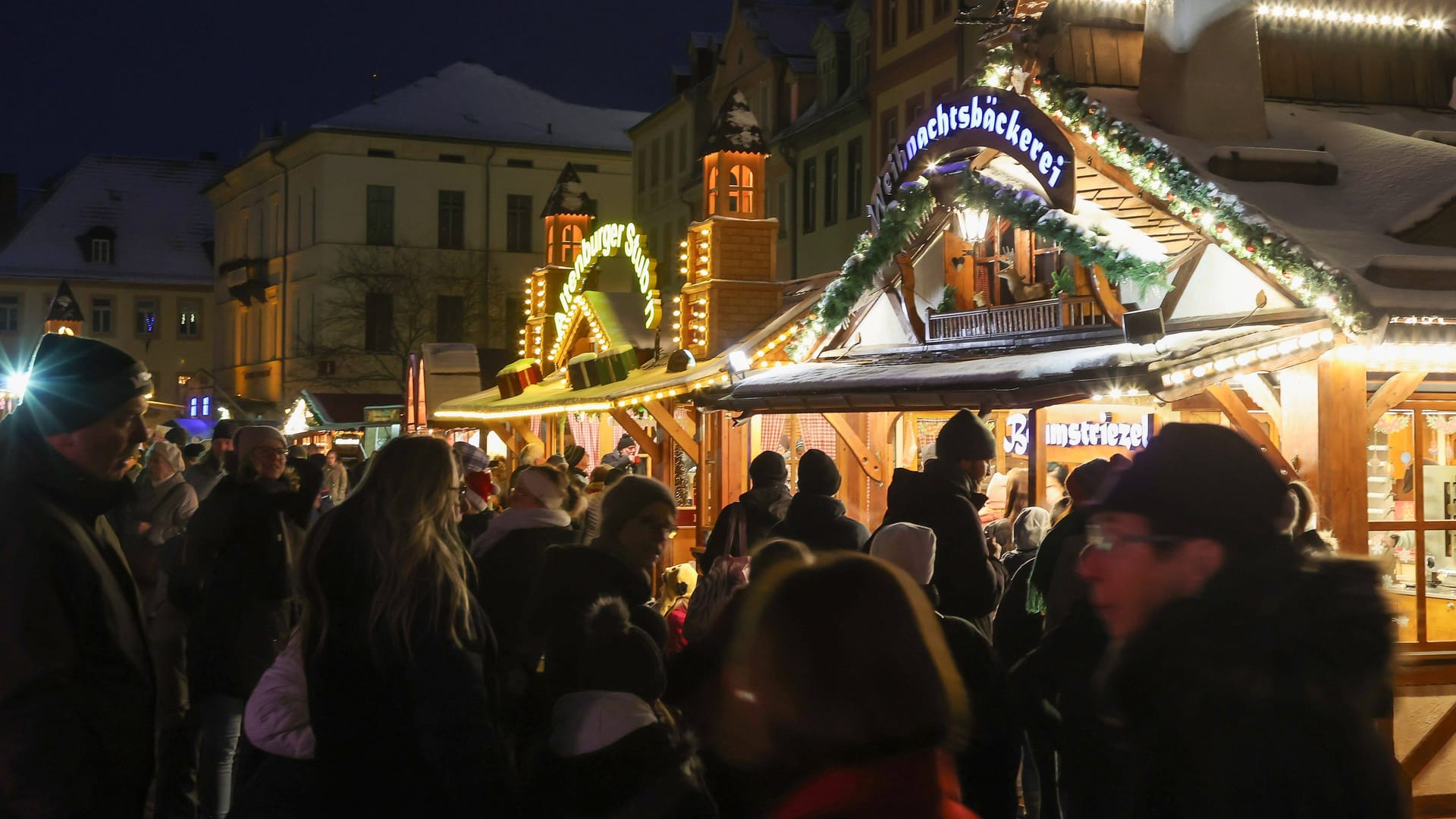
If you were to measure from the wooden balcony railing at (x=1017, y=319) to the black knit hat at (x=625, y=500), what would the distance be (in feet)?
21.0

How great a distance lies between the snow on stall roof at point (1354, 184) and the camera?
28.2 ft

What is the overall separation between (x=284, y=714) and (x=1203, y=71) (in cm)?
855

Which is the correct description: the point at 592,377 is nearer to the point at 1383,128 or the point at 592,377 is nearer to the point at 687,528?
the point at 687,528

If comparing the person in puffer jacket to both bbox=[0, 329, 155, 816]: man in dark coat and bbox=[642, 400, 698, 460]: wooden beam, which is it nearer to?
bbox=[0, 329, 155, 816]: man in dark coat

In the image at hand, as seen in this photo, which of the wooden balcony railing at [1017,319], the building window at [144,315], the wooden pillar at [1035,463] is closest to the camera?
the wooden pillar at [1035,463]

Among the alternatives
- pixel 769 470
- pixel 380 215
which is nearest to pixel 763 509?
pixel 769 470

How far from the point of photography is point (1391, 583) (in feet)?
31.9

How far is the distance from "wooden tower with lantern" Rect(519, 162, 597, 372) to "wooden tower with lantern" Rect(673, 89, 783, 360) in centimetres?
755

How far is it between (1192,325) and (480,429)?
754 inches

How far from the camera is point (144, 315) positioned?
6506cm

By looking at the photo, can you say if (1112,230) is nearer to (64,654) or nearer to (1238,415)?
(1238,415)

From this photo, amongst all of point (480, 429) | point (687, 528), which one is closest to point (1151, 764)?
point (687, 528)

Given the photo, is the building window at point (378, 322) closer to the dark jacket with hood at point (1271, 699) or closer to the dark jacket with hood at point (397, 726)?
the dark jacket with hood at point (397, 726)

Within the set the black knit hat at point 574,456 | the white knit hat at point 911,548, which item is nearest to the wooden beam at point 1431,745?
the white knit hat at point 911,548
